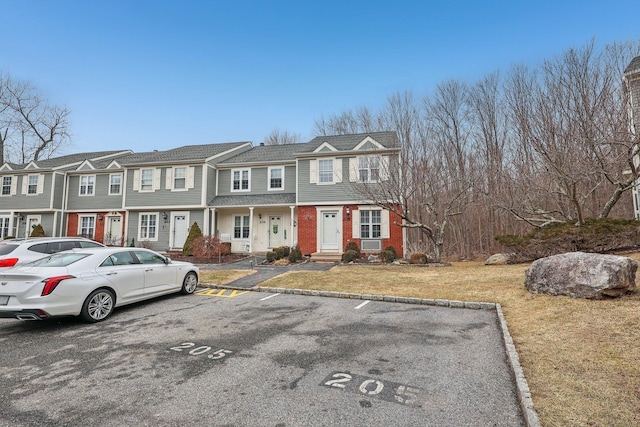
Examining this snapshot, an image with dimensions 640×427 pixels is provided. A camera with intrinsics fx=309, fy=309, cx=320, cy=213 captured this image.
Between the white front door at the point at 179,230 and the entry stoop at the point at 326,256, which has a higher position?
the white front door at the point at 179,230

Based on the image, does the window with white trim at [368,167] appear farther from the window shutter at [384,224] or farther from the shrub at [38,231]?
the shrub at [38,231]

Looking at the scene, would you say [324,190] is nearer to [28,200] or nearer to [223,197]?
[223,197]

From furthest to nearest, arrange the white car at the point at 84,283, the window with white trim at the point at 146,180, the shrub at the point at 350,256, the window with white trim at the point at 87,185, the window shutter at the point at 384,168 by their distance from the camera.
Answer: the window with white trim at the point at 87,185
the window with white trim at the point at 146,180
the shrub at the point at 350,256
the window shutter at the point at 384,168
the white car at the point at 84,283

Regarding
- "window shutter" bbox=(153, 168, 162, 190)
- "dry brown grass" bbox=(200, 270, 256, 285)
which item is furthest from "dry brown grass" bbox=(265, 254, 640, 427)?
"window shutter" bbox=(153, 168, 162, 190)

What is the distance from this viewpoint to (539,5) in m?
12.6

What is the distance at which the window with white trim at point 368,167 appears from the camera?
15.6 m

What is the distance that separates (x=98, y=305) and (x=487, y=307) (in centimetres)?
826

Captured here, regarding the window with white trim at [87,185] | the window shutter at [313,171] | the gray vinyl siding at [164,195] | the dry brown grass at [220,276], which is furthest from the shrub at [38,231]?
the window shutter at [313,171]

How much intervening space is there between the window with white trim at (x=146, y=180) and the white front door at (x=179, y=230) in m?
2.80

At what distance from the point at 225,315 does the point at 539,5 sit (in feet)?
54.0

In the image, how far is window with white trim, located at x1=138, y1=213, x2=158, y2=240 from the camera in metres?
19.8

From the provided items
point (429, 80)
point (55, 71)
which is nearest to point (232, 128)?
point (55, 71)

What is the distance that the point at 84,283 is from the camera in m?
6.01

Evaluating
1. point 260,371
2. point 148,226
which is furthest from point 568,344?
point 148,226
